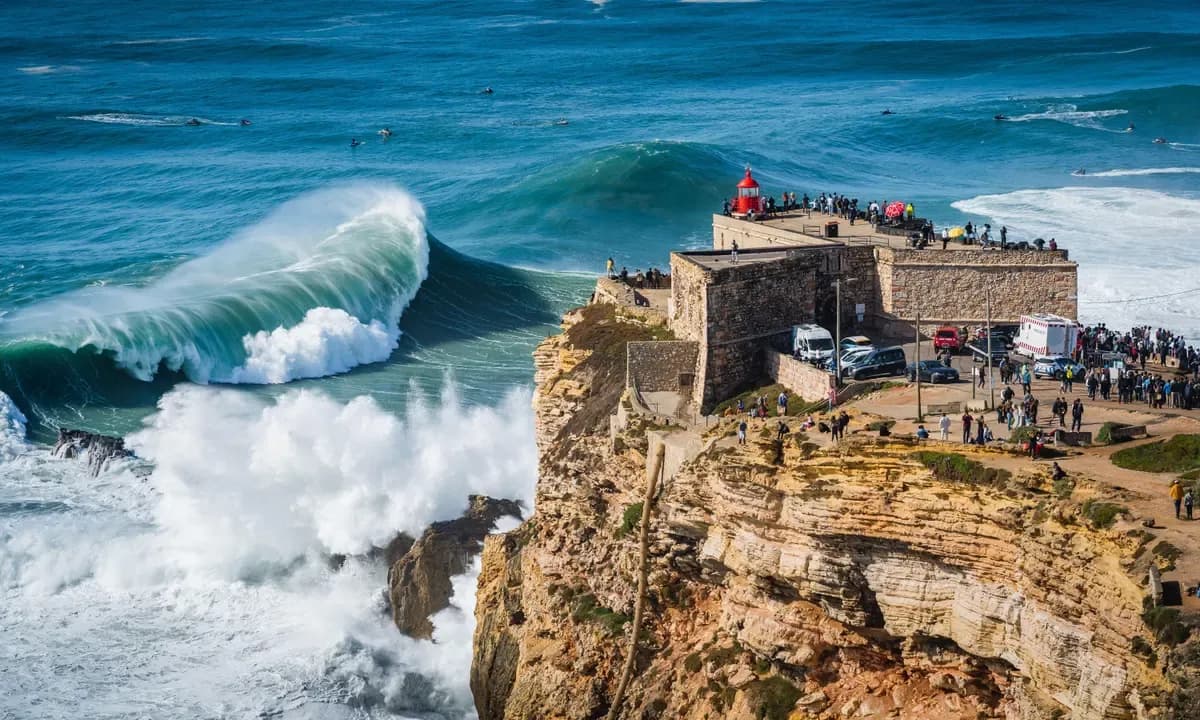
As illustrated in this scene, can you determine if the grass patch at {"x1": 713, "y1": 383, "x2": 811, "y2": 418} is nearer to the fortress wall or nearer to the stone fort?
the stone fort

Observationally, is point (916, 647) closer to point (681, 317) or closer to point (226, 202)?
point (681, 317)

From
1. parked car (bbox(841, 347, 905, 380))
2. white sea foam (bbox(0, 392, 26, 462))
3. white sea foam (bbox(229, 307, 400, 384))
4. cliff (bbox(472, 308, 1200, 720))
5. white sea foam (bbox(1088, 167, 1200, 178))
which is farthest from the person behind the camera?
white sea foam (bbox(1088, 167, 1200, 178))

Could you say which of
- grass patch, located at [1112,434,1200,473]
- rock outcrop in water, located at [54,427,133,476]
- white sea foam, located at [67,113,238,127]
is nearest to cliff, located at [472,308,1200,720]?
grass patch, located at [1112,434,1200,473]

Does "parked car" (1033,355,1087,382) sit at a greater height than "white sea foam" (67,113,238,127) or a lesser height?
greater

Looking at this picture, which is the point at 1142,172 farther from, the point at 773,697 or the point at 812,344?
the point at 773,697

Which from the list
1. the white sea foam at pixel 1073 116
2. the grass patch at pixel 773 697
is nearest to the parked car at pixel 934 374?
the grass patch at pixel 773 697

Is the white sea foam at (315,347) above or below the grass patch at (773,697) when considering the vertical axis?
below

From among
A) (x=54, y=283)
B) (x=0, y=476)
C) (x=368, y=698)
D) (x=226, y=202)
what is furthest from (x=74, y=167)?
(x=368, y=698)

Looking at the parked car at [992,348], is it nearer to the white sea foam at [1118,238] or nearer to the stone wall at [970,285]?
the stone wall at [970,285]
